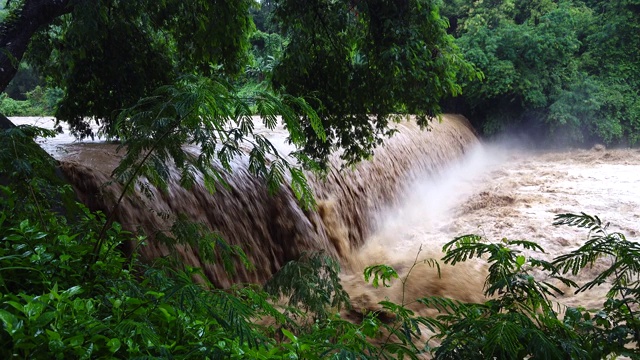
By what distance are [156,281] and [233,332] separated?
0.49 metres

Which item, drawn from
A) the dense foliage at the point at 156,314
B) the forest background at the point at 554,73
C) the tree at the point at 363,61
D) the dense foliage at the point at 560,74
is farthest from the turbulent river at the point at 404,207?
the dense foliage at the point at 560,74

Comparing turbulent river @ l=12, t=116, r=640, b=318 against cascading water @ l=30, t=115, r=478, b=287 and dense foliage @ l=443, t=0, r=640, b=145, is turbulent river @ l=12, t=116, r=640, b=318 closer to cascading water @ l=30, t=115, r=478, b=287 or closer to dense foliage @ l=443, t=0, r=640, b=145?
cascading water @ l=30, t=115, r=478, b=287

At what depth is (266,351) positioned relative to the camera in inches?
70.0

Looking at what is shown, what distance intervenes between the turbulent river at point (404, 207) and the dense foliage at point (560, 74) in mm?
2564

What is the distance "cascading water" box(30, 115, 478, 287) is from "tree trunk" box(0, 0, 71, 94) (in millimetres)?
775

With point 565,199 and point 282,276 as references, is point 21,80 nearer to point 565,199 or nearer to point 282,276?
point 565,199

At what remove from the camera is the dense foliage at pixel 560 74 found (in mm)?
17219

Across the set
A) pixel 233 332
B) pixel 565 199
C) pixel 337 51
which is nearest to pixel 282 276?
pixel 233 332

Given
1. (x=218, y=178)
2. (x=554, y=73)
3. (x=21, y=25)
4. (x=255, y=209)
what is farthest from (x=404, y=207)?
(x=554, y=73)

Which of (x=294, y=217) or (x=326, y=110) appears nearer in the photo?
(x=326, y=110)

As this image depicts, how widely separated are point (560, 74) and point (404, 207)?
1093 centimetres

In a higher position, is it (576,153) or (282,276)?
(282,276)

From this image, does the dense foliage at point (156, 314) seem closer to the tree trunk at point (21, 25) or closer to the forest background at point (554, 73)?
the tree trunk at point (21, 25)

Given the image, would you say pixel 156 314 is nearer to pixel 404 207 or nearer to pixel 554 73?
pixel 404 207
